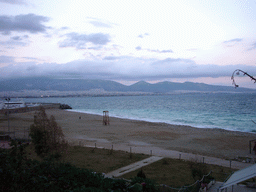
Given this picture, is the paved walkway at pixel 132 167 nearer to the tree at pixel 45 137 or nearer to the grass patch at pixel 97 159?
the grass patch at pixel 97 159

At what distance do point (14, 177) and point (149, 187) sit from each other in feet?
12.1

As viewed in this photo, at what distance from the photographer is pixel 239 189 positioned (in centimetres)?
786

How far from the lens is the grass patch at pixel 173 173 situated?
1070 centimetres

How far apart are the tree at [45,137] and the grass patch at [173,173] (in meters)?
3.94

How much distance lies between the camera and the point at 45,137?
40.0 ft

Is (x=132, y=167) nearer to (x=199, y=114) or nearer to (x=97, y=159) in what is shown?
(x=97, y=159)

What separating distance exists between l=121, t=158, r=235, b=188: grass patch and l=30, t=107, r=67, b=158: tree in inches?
155

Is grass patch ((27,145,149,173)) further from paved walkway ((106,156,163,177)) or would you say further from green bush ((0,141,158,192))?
green bush ((0,141,158,192))

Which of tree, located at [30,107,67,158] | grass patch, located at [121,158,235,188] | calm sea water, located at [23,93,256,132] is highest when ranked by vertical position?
tree, located at [30,107,67,158]

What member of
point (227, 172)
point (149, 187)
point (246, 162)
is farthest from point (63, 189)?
point (246, 162)

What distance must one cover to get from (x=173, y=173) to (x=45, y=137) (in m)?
6.92

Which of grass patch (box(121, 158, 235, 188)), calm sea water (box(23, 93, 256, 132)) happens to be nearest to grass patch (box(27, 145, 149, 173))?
grass patch (box(121, 158, 235, 188))

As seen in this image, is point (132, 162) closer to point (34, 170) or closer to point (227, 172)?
point (227, 172)

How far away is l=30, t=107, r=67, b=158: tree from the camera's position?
12.1m
